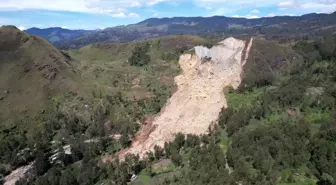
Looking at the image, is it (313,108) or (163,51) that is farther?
(163,51)

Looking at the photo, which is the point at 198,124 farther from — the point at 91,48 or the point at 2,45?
the point at 91,48

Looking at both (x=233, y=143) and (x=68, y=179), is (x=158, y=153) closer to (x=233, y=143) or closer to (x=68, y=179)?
(x=233, y=143)

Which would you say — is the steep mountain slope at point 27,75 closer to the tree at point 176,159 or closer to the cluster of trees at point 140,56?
the cluster of trees at point 140,56

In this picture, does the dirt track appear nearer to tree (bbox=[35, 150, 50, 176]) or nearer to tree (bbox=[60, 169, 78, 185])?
tree (bbox=[60, 169, 78, 185])

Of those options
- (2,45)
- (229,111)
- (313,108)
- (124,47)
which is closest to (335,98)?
(313,108)

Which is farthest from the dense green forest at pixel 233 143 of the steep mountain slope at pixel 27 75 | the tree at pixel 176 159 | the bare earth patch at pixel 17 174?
the steep mountain slope at pixel 27 75

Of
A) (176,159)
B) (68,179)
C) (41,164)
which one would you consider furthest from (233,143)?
(41,164)

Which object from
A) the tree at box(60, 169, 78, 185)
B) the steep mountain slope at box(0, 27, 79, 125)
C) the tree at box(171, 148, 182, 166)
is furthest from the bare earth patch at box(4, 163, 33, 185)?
the tree at box(171, 148, 182, 166)
